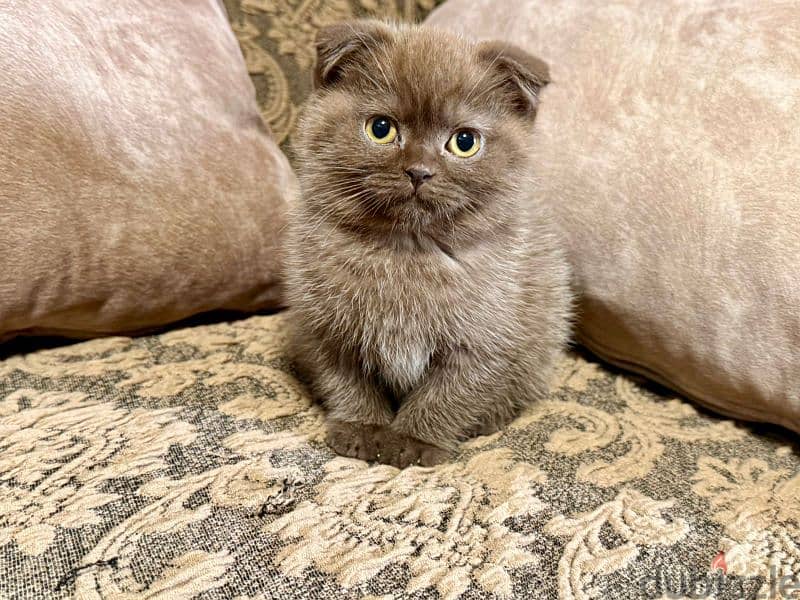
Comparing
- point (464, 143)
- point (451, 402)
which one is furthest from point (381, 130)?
point (451, 402)

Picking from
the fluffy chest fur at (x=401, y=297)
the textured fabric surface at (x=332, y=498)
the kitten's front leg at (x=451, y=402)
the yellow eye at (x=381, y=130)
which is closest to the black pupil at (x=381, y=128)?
the yellow eye at (x=381, y=130)

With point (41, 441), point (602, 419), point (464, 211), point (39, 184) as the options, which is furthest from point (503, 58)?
point (41, 441)

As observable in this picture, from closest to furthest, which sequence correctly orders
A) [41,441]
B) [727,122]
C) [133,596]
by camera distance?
[133,596] < [41,441] < [727,122]

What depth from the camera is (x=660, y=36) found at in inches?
40.4

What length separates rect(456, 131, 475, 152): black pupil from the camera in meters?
0.85

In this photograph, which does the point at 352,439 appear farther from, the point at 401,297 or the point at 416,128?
the point at 416,128

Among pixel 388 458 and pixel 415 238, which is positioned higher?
pixel 415 238

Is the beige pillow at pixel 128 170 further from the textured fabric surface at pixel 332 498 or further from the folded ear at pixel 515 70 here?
the folded ear at pixel 515 70

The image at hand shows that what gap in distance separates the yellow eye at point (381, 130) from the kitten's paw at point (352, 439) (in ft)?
1.27

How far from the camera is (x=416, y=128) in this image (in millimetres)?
832

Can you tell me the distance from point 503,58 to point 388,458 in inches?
21.5

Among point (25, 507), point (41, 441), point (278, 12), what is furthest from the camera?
point (278, 12)

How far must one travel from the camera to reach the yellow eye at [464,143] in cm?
85

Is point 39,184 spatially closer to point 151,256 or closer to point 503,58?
point 151,256
